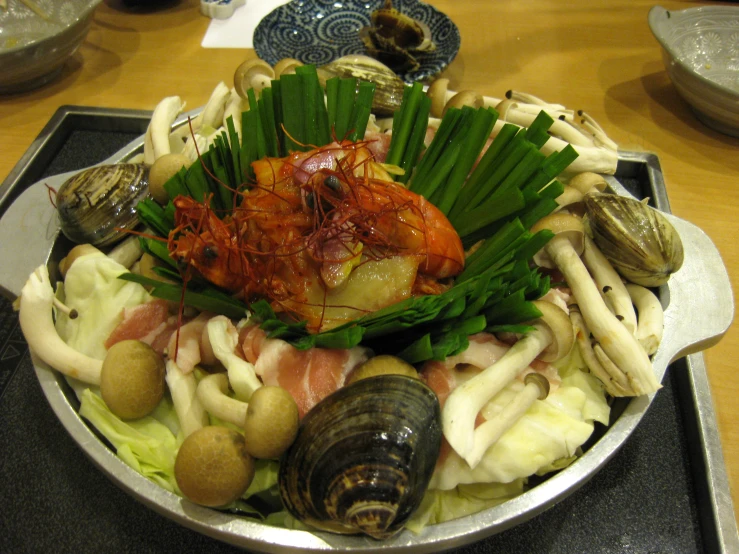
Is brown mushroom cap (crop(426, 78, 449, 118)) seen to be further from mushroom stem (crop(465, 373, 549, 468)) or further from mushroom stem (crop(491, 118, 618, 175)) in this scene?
mushroom stem (crop(465, 373, 549, 468))

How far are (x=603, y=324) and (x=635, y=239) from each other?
0.80ft

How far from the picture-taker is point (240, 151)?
154cm

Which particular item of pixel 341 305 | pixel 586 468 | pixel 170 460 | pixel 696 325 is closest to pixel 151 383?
pixel 170 460

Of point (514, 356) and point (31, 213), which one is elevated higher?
point (31, 213)

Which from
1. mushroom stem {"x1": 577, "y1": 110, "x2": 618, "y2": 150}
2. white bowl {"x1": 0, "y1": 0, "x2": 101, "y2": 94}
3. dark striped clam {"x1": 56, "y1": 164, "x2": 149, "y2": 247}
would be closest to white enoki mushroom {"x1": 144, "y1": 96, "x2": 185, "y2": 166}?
dark striped clam {"x1": 56, "y1": 164, "x2": 149, "y2": 247}

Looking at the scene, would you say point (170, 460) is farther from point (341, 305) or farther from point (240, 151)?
point (240, 151)

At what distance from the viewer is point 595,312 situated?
1305 millimetres

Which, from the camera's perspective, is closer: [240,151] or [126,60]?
[240,151]

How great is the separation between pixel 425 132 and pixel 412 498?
1.07 m

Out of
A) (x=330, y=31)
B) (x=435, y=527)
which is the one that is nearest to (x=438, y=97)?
(x=435, y=527)

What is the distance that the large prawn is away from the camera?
131 cm

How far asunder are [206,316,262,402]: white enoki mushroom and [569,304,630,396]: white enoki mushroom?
2.65 feet

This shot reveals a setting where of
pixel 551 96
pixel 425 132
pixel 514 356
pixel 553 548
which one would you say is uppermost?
pixel 425 132

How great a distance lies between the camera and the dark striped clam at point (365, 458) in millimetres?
940
